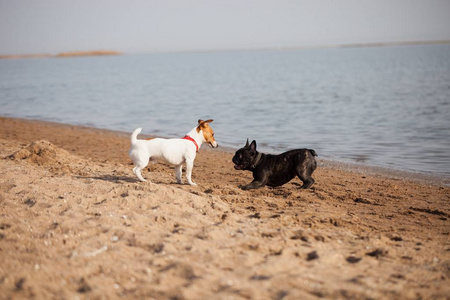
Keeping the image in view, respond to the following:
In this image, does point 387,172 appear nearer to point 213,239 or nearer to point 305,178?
point 305,178

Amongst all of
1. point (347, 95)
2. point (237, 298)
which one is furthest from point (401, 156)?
point (347, 95)

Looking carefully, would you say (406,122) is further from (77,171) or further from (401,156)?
(77,171)

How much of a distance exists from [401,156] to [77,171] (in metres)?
8.85

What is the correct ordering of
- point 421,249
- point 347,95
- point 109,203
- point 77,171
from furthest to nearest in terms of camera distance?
point 347,95
point 77,171
point 109,203
point 421,249

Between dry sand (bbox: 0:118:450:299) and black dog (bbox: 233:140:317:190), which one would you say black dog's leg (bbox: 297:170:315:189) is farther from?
dry sand (bbox: 0:118:450:299)

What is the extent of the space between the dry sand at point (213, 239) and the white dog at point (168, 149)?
537 millimetres

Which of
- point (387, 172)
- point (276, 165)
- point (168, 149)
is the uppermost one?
point (168, 149)

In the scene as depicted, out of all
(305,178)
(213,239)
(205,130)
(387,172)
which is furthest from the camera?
(387,172)

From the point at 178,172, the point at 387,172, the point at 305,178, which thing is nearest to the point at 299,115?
the point at 387,172

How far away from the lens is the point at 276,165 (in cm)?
802

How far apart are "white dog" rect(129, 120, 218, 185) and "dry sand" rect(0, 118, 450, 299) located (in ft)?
1.76

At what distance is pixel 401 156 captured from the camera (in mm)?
12039

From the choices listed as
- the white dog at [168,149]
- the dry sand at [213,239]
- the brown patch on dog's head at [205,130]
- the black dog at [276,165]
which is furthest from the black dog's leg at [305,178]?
the white dog at [168,149]

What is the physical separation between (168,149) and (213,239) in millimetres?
2796
